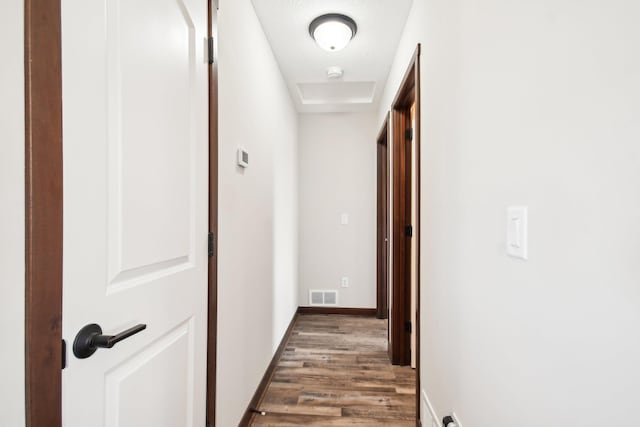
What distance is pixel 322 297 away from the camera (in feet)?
12.6

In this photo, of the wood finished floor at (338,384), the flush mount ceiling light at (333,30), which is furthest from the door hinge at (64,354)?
the flush mount ceiling light at (333,30)

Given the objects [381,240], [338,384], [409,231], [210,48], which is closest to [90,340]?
[210,48]

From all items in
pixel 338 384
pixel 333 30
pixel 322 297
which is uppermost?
pixel 333 30

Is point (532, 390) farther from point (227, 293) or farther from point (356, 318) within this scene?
point (356, 318)

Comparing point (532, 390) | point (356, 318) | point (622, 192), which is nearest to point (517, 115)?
point (622, 192)

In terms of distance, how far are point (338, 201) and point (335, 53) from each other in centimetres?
174

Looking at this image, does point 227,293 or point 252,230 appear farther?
point 252,230

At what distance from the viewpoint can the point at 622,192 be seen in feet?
1.58

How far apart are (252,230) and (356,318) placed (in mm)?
2250

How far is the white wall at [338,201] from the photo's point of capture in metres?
3.83

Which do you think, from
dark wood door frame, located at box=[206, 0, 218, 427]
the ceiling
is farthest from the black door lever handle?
the ceiling

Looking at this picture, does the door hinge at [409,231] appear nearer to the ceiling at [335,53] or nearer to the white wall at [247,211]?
the white wall at [247,211]

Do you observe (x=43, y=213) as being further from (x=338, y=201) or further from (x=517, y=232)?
(x=338, y=201)
